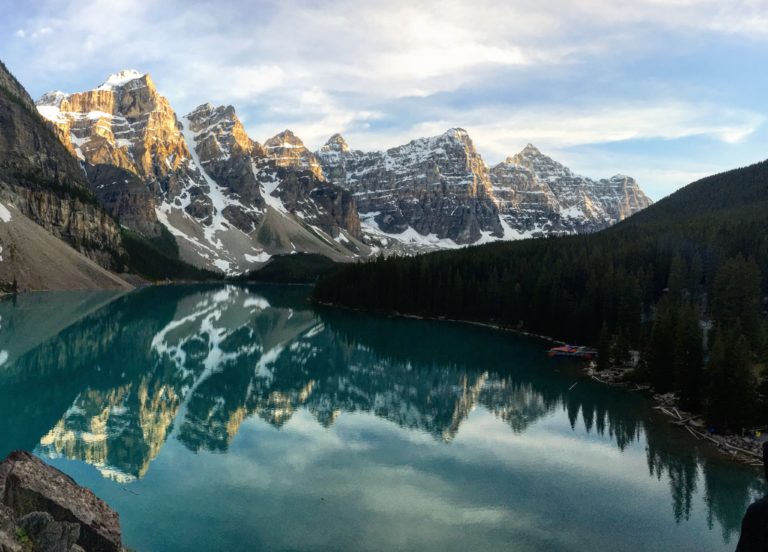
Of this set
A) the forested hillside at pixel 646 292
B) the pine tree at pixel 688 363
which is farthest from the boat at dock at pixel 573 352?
the pine tree at pixel 688 363

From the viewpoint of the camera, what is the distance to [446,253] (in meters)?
133

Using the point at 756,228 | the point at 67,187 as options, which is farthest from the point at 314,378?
the point at 67,187

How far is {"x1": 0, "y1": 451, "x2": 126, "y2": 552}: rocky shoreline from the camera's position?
1354cm

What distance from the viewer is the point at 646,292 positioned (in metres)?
90.8

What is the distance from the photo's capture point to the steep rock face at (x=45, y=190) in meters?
168

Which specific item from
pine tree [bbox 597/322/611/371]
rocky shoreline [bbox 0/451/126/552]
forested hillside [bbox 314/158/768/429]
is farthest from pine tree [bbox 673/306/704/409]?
rocky shoreline [bbox 0/451/126/552]

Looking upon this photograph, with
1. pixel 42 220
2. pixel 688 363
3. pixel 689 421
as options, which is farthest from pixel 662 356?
pixel 42 220

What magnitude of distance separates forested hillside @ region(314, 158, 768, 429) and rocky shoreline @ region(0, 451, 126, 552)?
120 ft

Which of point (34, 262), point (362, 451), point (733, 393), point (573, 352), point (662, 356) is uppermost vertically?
point (34, 262)

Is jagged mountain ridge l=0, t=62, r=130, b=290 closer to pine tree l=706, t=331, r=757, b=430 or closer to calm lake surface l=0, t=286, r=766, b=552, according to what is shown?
calm lake surface l=0, t=286, r=766, b=552

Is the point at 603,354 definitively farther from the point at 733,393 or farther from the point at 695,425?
the point at 733,393

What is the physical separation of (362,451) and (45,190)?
174m

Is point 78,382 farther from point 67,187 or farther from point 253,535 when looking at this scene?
point 67,187

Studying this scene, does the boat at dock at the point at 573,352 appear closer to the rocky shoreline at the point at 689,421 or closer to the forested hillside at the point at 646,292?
the forested hillside at the point at 646,292
